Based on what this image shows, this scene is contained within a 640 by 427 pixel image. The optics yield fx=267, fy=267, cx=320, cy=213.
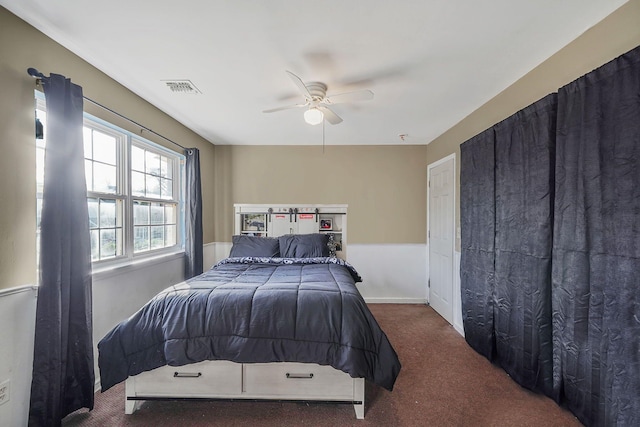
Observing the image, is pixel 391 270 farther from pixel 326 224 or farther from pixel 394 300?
pixel 326 224

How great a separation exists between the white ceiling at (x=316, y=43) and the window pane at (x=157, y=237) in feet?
4.35

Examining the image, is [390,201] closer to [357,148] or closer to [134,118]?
[357,148]

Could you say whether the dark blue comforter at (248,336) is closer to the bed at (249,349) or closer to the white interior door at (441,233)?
the bed at (249,349)

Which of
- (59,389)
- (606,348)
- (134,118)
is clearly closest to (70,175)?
(134,118)

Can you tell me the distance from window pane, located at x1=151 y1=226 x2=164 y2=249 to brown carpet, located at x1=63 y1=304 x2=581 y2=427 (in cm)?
135

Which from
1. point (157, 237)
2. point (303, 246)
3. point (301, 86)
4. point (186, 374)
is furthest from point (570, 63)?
point (157, 237)

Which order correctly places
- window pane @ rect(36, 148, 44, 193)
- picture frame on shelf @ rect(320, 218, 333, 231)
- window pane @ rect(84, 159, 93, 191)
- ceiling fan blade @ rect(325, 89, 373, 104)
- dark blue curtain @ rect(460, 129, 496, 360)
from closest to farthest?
window pane @ rect(36, 148, 44, 193)
ceiling fan blade @ rect(325, 89, 373, 104)
window pane @ rect(84, 159, 93, 191)
dark blue curtain @ rect(460, 129, 496, 360)
picture frame on shelf @ rect(320, 218, 333, 231)

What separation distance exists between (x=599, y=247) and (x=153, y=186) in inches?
144

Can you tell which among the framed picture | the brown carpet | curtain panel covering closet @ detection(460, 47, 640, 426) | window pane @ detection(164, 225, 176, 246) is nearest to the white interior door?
curtain panel covering closet @ detection(460, 47, 640, 426)

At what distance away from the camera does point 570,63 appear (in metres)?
1.71

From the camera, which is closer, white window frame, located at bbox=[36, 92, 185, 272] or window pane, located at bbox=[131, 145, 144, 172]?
white window frame, located at bbox=[36, 92, 185, 272]

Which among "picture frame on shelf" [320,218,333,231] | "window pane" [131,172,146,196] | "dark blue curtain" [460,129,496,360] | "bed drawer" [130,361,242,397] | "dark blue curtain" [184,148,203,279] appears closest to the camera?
"bed drawer" [130,361,242,397]

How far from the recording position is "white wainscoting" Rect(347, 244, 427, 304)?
4.05 meters

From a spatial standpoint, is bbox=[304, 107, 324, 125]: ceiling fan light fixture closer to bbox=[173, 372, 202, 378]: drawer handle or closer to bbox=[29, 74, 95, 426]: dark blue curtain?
bbox=[29, 74, 95, 426]: dark blue curtain
